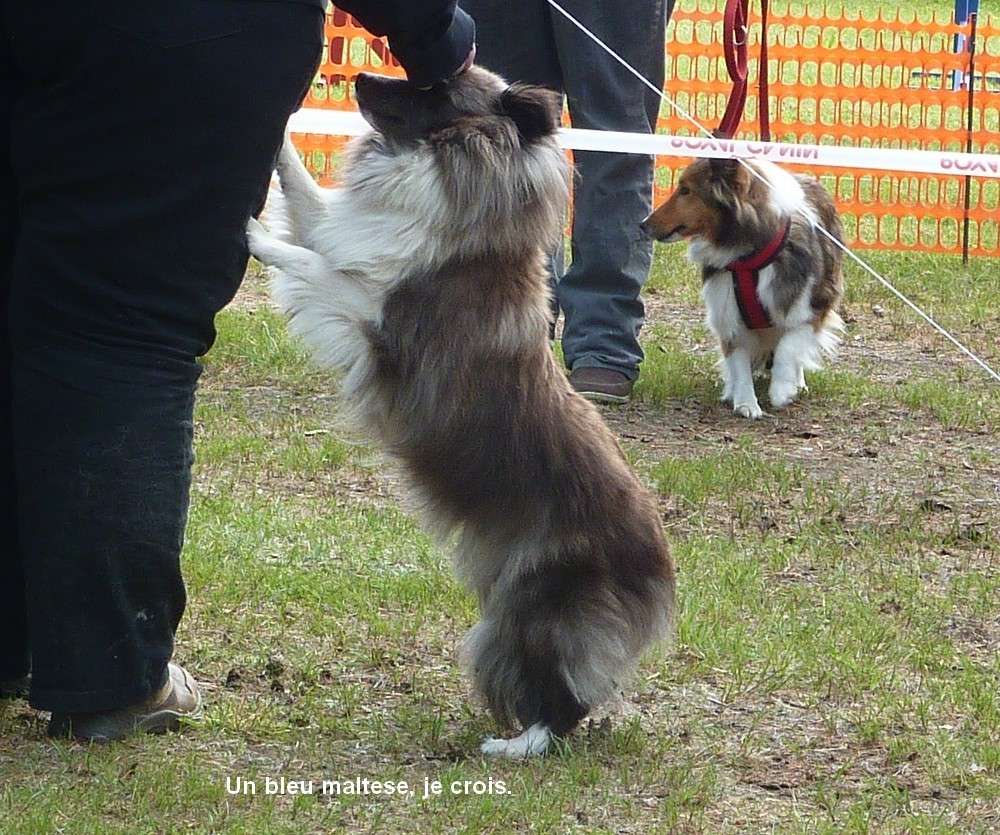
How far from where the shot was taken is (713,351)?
7.36 m

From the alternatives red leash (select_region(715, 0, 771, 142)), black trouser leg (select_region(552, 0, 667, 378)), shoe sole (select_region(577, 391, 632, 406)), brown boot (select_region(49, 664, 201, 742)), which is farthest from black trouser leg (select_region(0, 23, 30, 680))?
red leash (select_region(715, 0, 771, 142))

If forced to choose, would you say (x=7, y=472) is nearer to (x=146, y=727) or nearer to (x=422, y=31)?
(x=146, y=727)

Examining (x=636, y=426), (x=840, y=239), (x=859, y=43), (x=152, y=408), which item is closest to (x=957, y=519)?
(x=636, y=426)

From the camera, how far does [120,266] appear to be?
2.85 meters

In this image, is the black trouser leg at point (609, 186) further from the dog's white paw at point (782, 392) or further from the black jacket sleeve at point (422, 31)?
the black jacket sleeve at point (422, 31)

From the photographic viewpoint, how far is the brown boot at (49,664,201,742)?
310 cm

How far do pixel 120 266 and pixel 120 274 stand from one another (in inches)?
0.6

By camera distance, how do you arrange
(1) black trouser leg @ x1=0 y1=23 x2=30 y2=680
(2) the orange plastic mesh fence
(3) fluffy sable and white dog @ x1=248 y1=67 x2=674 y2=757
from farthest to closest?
(2) the orange plastic mesh fence → (3) fluffy sable and white dog @ x1=248 y1=67 x2=674 y2=757 → (1) black trouser leg @ x1=0 y1=23 x2=30 y2=680

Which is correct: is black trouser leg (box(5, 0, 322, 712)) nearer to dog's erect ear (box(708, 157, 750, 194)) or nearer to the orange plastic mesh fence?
dog's erect ear (box(708, 157, 750, 194))

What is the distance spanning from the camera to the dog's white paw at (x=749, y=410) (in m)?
6.41

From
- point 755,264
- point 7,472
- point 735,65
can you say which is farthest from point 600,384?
point 7,472

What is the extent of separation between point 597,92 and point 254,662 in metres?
3.24

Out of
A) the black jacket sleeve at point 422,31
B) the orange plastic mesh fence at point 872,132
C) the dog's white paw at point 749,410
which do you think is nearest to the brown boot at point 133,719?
the black jacket sleeve at point 422,31

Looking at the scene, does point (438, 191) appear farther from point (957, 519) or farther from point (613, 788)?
point (957, 519)
